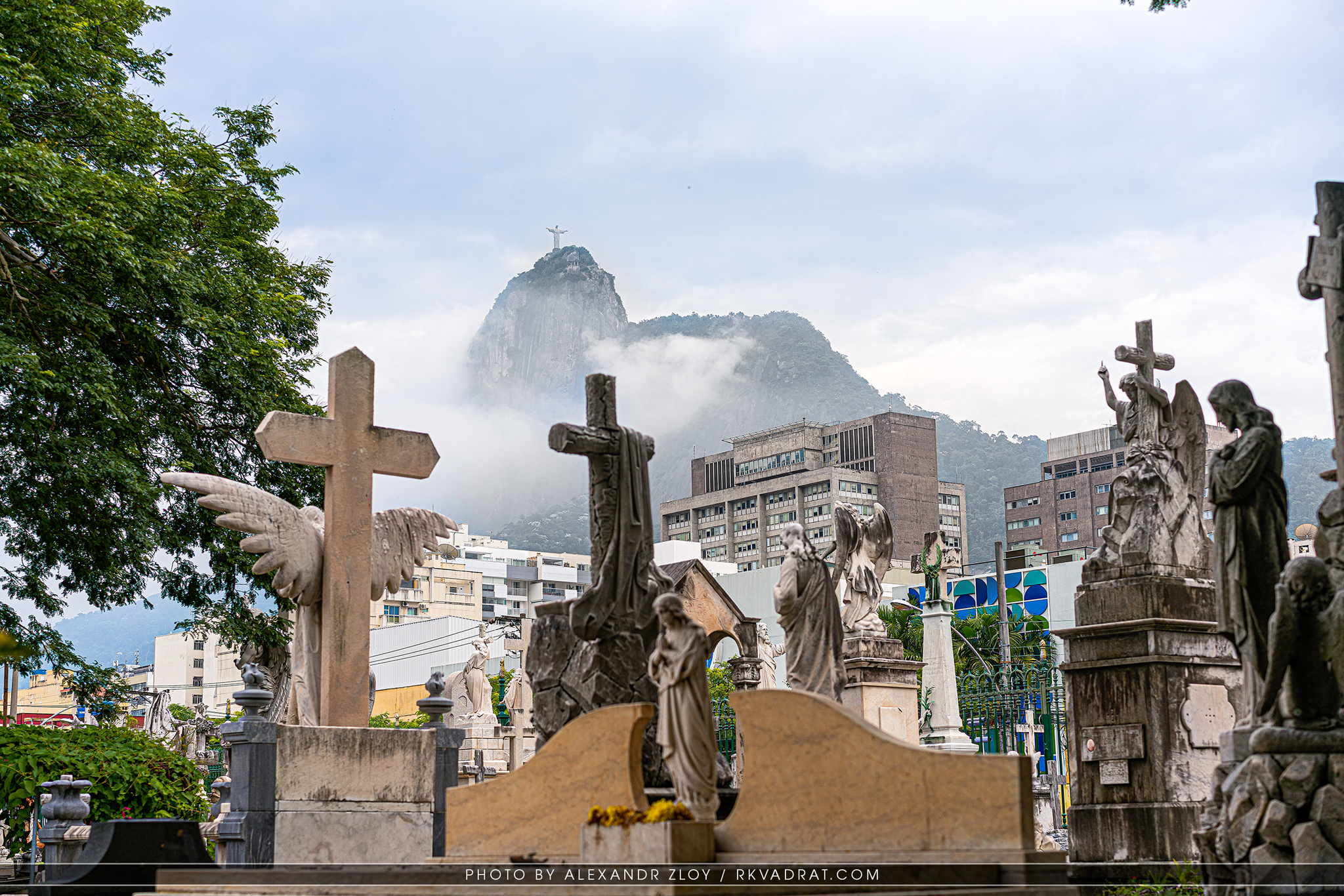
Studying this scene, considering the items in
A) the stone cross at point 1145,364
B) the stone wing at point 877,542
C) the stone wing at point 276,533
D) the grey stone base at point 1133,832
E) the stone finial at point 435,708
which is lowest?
the grey stone base at point 1133,832

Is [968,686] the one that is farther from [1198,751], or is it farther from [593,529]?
[593,529]

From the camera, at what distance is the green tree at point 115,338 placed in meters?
17.8

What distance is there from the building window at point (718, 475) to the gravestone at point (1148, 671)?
128311 mm

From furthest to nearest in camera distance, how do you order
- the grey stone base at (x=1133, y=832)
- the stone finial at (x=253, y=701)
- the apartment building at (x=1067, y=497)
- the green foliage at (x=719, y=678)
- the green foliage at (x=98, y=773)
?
the apartment building at (x=1067, y=497), the green foliage at (x=719, y=678), the green foliage at (x=98, y=773), the grey stone base at (x=1133, y=832), the stone finial at (x=253, y=701)

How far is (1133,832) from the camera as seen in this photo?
11.5 metres

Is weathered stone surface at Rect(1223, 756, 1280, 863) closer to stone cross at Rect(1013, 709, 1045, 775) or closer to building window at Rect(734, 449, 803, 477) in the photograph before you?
stone cross at Rect(1013, 709, 1045, 775)

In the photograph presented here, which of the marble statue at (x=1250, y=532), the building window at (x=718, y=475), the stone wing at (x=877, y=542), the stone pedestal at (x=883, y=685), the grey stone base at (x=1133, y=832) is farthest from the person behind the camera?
the building window at (x=718, y=475)

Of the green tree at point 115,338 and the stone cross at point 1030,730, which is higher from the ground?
the green tree at point 115,338

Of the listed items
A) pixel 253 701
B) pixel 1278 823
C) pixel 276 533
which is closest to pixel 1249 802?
pixel 1278 823

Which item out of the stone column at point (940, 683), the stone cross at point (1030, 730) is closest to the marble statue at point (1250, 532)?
the stone cross at point (1030, 730)

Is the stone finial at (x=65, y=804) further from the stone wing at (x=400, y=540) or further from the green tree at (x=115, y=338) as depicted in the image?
the green tree at (x=115, y=338)

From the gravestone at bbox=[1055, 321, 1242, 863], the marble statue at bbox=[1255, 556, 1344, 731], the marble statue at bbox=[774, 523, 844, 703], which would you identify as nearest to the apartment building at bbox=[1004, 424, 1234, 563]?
the marble statue at bbox=[774, 523, 844, 703]

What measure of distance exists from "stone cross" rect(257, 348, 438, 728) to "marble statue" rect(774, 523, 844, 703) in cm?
456

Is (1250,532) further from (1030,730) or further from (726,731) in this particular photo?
(1030,730)
